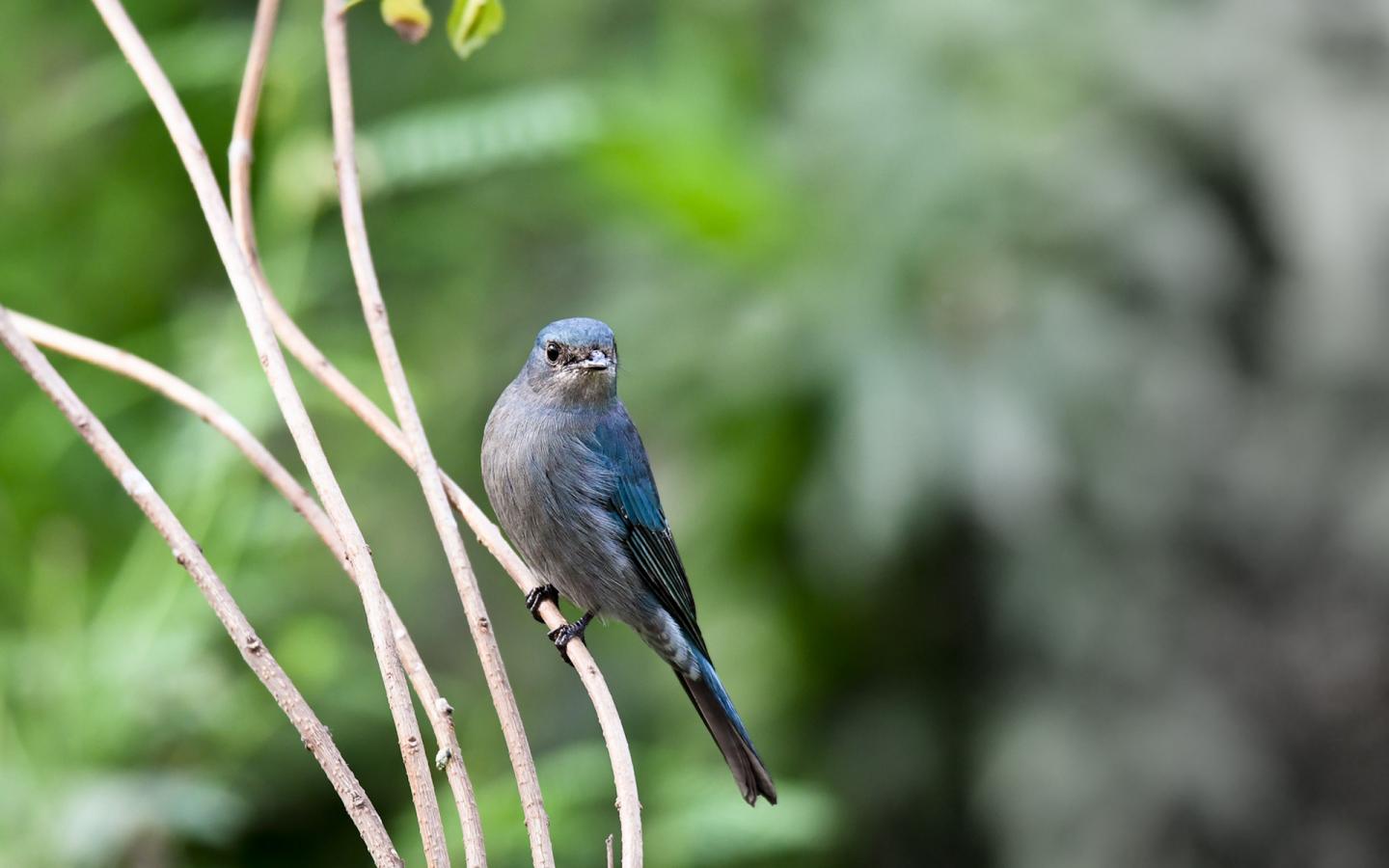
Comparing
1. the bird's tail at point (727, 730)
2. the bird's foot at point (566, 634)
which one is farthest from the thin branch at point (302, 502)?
the bird's tail at point (727, 730)

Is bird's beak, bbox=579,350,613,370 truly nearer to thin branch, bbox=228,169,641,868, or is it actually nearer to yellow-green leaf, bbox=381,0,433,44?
thin branch, bbox=228,169,641,868

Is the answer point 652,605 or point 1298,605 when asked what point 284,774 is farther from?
point 1298,605

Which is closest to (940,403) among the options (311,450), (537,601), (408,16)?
(537,601)

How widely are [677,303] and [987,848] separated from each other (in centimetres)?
219

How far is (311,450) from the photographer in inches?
64.4

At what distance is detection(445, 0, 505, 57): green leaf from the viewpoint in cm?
189

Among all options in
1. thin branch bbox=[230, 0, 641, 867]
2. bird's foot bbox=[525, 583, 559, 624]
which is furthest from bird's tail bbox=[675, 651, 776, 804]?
thin branch bbox=[230, 0, 641, 867]

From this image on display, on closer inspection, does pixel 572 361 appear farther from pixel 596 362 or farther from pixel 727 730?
pixel 727 730

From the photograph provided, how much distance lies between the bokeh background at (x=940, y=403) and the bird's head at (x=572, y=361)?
1.48 m

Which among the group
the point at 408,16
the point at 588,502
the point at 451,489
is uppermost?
the point at 588,502

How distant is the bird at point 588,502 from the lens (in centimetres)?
301

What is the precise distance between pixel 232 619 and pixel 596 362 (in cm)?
147

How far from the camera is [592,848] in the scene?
14.5ft

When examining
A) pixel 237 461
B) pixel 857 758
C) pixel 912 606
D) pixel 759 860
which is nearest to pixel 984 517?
pixel 912 606
